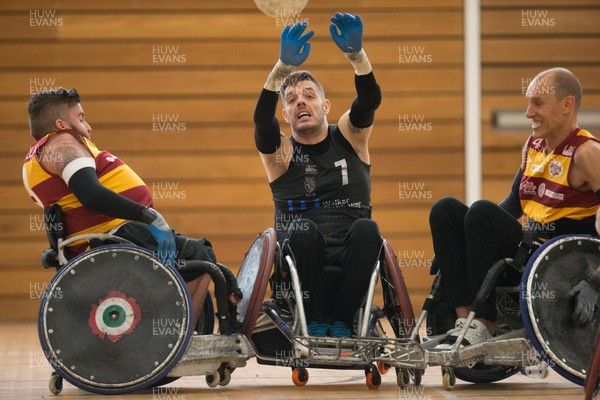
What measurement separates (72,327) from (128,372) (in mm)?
283

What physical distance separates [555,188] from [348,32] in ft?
3.69

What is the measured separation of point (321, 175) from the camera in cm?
466

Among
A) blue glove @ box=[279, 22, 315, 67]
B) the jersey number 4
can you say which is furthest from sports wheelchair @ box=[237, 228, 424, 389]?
blue glove @ box=[279, 22, 315, 67]

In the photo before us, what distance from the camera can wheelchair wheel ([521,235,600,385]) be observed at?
4016 mm

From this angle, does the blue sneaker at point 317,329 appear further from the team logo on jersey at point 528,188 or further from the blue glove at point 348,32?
the blue glove at point 348,32

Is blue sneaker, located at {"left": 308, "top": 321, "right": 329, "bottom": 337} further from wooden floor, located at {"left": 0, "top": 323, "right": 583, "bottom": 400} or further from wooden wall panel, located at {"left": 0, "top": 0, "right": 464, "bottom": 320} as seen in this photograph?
wooden wall panel, located at {"left": 0, "top": 0, "right": 464, "bottom": 320}

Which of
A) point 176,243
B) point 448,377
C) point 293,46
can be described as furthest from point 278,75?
point 448,377

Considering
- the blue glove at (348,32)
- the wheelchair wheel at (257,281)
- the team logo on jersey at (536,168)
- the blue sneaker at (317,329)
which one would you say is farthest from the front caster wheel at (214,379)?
the team logo on jersey at (536,168)

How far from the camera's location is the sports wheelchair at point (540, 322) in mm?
4023

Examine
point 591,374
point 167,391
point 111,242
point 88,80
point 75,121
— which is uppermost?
point 88,80

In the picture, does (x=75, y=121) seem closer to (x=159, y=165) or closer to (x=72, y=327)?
(x=72, y=327)

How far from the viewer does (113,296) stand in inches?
158

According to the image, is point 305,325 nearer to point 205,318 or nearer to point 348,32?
point 205,318

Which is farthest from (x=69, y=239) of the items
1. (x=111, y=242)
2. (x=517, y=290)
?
(x=517, y=290)
